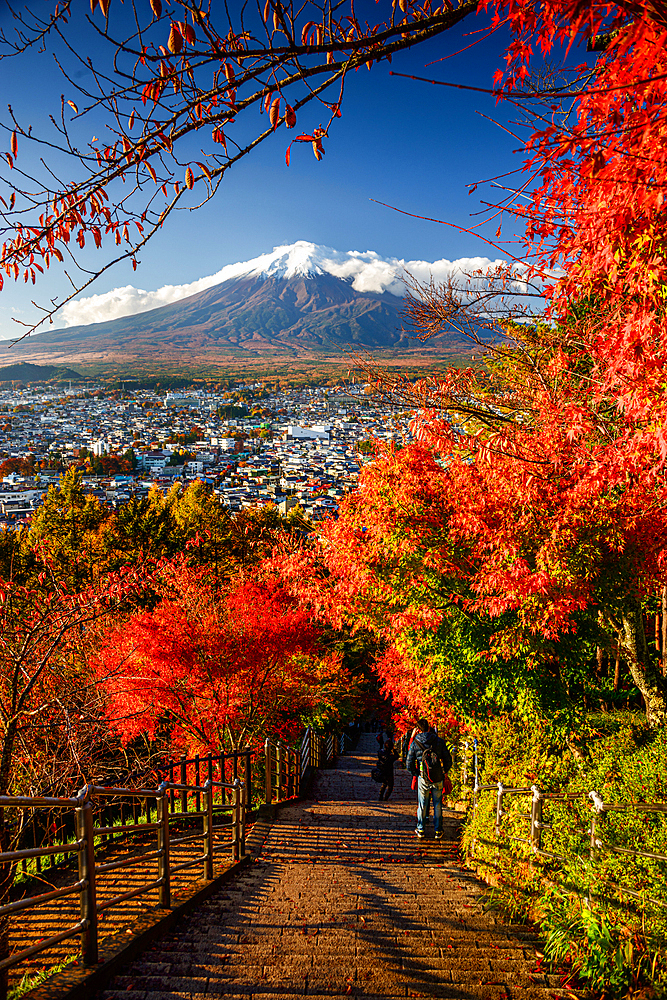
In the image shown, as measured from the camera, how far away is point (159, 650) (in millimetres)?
9352

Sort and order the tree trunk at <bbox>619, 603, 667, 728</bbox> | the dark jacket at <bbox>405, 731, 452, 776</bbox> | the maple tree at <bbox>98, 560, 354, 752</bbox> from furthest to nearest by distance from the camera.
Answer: the maple tree at <bbox>98, 560, 354, 752</bbox> → the tree trunk at <bbox>619, 603, 667, 728</bbox> → the dark jacket at <bbox>405, 731, 452, 776</bbox>

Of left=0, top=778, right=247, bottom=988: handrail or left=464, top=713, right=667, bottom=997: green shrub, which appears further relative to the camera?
left=464, top=713, right=667, bottom=997: green shrub

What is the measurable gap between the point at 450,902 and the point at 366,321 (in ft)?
578

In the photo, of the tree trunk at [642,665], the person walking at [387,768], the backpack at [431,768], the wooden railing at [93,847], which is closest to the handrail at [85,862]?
the wooden railing at [93,847]

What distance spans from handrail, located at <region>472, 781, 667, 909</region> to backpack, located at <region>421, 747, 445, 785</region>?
3.02 ft

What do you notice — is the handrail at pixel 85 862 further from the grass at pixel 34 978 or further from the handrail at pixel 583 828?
the handrail at pixel 583 828

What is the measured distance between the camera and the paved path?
118 inches

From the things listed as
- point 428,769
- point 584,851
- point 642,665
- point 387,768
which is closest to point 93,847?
point 584,851

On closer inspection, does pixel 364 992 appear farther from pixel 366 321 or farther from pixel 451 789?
pixel 366 321

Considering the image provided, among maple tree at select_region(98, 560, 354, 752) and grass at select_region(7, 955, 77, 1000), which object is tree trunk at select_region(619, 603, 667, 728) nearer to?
maple tree at select_region(98, 560, 354, 752)

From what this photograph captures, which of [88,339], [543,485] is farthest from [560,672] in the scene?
[88,339]

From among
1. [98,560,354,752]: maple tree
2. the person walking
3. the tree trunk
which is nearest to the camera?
the tree trunk

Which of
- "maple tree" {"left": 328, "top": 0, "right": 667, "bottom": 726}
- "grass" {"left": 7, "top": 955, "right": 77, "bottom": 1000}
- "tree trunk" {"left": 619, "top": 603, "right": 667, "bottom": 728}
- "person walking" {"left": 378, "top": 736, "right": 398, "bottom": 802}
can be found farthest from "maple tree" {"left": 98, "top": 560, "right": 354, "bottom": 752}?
"tree trunk" {"left": 619, "top": 603, "right": 667, "bottom": 728}

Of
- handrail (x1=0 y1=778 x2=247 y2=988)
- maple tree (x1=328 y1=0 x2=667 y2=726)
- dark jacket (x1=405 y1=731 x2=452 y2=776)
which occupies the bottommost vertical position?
dark jacket (x1=405 y1=731 x2=452 y2=776)
